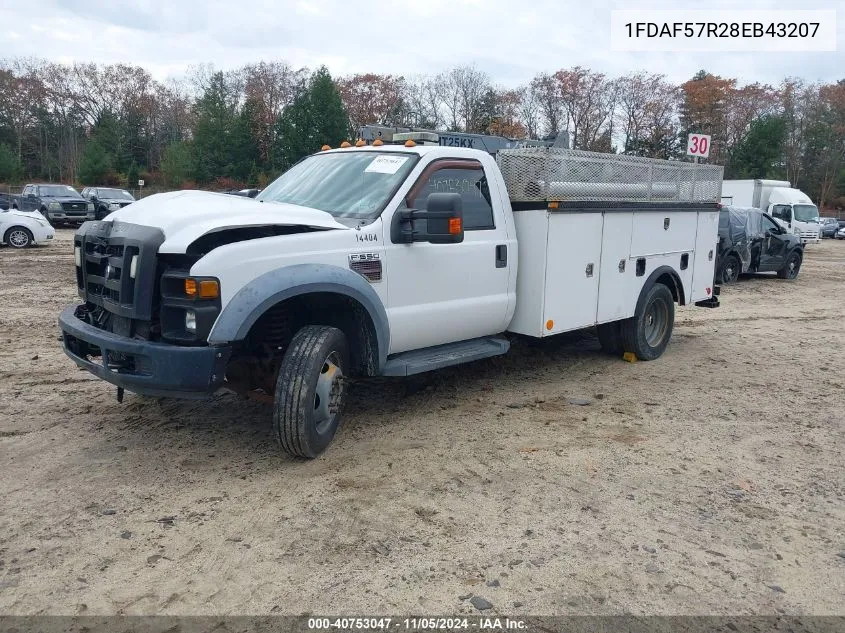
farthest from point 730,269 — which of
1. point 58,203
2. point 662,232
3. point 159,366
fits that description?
point 58,203

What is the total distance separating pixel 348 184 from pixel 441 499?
251cm

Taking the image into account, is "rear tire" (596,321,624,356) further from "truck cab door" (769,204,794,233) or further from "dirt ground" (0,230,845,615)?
"truck cab door" (769,204,794,233)

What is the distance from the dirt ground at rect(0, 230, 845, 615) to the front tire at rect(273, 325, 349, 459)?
8.4 inches

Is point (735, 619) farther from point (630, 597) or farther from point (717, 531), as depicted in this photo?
point (717, 531)

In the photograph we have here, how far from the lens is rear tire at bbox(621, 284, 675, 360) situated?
7.34m

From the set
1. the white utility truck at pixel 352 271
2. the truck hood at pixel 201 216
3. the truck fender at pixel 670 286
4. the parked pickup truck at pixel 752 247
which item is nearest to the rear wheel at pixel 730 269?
the parked pickup truck at pixel 752 247

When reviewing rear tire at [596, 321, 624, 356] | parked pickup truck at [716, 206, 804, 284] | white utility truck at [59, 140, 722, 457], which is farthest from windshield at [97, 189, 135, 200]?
rear tire at [596, 321, 624, 356]

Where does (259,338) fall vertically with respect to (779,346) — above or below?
above

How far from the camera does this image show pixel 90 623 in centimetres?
285

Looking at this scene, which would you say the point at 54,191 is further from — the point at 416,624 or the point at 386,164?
the point at 416,624

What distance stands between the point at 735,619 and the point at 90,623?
2752 millimetres

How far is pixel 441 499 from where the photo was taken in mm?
4055

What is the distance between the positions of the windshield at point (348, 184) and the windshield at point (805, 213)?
27453 mm

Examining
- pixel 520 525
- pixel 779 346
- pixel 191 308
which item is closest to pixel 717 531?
pixel 520 525
